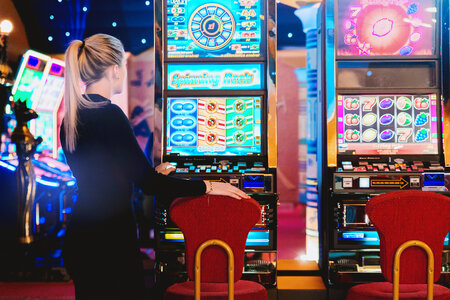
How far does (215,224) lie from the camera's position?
179 cm

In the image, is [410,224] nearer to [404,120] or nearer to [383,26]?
[404,120]

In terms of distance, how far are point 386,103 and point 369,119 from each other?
0.17 m

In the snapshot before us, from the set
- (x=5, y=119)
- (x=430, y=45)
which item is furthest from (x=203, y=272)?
(x=5, y=119)

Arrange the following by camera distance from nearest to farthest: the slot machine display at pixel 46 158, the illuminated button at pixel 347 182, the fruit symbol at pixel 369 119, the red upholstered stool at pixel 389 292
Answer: the red upholstered stool at pixel 389 292
the illuminated button at pixel 347 182
the fruit symbol at pixel 369 119
the slot machine display at pixel 46 158

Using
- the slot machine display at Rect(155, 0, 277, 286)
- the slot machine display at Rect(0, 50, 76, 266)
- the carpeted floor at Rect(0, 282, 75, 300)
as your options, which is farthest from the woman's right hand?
the slot machine display at Rect(0, 50, 76, 266)

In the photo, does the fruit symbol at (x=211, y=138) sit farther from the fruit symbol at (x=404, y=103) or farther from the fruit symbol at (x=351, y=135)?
the fruit symbol at (x=404, y=103)

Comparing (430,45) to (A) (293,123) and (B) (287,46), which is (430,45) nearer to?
(B) (287,46)

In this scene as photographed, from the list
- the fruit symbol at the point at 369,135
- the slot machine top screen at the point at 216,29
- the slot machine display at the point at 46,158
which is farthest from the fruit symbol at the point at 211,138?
the slot machine display at the point at 46,158

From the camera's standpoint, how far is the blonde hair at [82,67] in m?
1.69

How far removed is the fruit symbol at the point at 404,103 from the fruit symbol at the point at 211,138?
1.30 metres

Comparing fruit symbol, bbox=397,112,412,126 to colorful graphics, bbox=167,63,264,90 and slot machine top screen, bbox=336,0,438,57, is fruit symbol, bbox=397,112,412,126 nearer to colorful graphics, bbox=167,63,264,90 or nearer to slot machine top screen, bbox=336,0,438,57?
slot machine top screen, bbox=336,0,438,57

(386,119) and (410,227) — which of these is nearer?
(410,227)

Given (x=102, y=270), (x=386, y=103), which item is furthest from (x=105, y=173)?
(x=386, y=103)

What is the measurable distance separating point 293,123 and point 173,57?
178 inches
